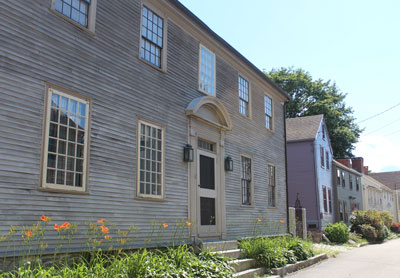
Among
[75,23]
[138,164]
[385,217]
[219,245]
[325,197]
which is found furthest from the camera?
[385,217]

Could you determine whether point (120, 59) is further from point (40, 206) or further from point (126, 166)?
point (40, 206)

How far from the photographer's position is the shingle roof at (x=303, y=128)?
2787 centimetres

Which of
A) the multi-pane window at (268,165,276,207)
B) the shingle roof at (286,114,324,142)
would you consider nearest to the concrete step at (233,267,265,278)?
the multi-pane window at (268,165,276,207)

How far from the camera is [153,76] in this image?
10016 millimetres

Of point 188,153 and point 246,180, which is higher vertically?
point 188,153

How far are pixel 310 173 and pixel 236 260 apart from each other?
18556 millimetres

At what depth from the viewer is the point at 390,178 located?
68500 millimetres

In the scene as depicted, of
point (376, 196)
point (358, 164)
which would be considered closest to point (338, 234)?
point (358, 164)

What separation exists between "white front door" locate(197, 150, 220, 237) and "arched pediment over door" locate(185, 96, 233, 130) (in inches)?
39.1

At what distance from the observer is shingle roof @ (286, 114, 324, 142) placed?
27872 millimetres

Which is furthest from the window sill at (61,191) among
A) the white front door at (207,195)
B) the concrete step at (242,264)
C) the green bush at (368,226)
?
the green bush at (368,226)

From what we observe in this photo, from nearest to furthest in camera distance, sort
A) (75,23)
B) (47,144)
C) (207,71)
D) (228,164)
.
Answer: (47,144), (75,23), (207,71), (228,164)

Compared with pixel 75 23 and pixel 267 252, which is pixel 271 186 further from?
pixel 75 23

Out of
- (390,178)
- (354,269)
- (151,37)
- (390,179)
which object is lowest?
(354,269)
